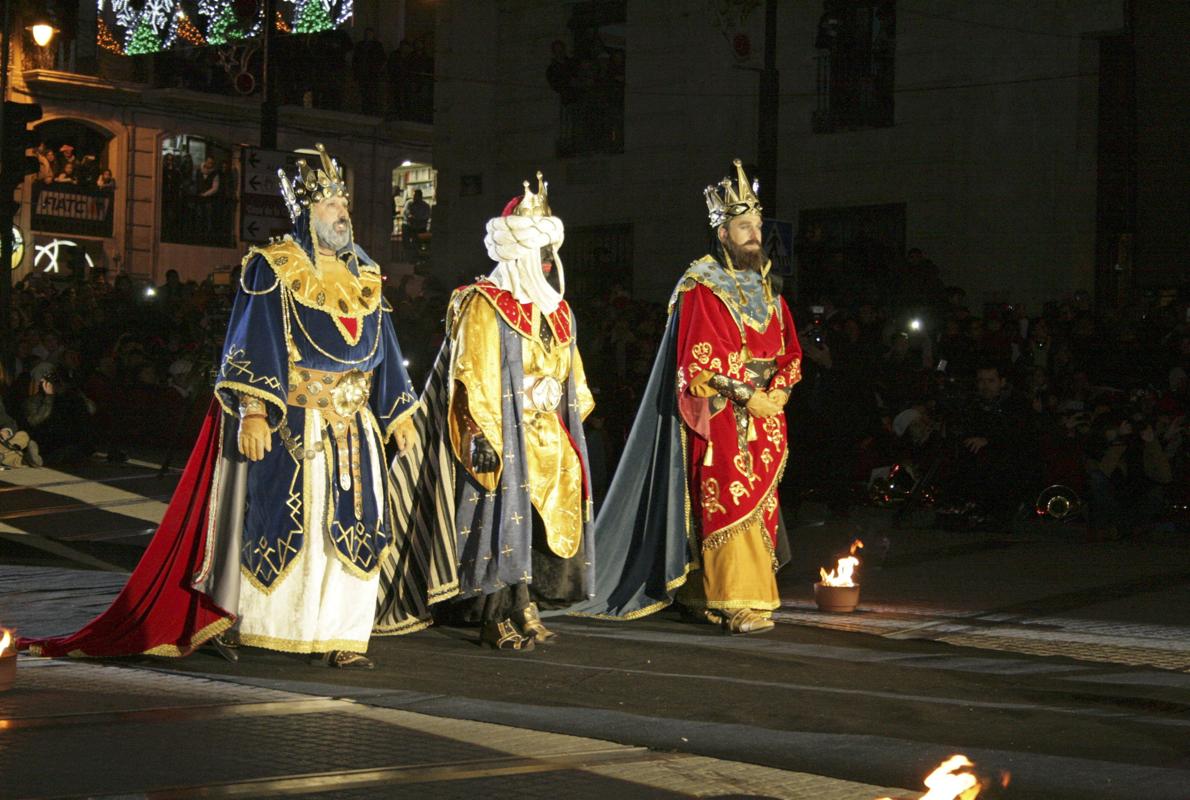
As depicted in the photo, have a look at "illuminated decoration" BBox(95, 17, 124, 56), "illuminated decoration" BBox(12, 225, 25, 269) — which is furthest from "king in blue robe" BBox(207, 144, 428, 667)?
"illuminated decoration" BBox(95, 17, 124, 56)

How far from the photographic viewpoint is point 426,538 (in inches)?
333

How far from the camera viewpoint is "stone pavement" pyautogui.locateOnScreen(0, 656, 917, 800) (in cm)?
526

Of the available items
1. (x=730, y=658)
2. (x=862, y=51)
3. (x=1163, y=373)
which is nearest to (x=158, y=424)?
(x=862, y=51)

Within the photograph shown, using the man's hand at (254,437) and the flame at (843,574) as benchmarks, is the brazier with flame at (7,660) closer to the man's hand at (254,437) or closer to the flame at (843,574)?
Answer: the man's hand at (254,437)

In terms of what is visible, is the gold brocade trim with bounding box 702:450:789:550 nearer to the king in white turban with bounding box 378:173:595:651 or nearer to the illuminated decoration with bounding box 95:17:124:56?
the king in white turban with bounding box 378:173:595:651

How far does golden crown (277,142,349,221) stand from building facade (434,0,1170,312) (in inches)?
397

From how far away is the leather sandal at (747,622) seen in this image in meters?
8.91

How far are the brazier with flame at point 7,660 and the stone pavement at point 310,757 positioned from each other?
0.04 metres

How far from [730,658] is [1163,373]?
8.06 m

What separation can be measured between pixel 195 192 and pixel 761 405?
3273 cm

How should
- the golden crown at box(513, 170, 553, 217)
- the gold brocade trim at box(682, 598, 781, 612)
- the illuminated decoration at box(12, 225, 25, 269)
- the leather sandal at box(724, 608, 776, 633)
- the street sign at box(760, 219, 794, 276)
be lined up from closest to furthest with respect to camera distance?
the golden crown at box(513, 170, 553, 217), the leather sandal at box(724, 608, 776, 633), the gold brocade trim at box(682, 598, 781, 612), the street sign at box(760, 219, 794, 276), the illuminated decoration at box(12, 225, 25, 269)

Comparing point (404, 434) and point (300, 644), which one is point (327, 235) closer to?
point (404, 434)

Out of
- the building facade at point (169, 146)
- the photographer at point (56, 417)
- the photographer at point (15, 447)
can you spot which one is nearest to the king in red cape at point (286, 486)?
the photographer at point (15, 447)

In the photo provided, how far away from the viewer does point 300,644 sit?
7520 millimetres
